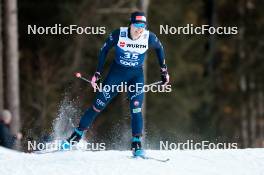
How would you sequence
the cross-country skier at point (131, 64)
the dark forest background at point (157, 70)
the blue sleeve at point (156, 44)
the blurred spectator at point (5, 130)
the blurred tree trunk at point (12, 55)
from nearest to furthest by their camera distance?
the cross-country skier at point (131, 64) < the blue sleeve at point (156, 44) < the blurred spectator at point (5, 130) < the blurred tree trunk at point (12, 55) < the dark forest background at point (157, 70)

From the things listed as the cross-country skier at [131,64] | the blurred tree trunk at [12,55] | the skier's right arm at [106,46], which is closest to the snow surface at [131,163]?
the cross-country skier at [131,64]

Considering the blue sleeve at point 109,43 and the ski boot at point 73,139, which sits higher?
the blue sleeve at point 109,43

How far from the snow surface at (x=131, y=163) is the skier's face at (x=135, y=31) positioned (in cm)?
163

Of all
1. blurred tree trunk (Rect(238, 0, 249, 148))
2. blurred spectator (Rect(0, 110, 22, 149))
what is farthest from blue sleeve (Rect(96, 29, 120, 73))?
blurred tree trunk (Rect(238, 0, 249, 148))

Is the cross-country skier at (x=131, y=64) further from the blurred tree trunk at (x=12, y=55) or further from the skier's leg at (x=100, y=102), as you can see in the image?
the blurred tree trunk at (x=12, y=55)

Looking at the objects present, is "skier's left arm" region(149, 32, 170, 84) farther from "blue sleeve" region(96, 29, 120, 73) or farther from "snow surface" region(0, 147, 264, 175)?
"snow surface" region(0, 147, 264, 175)

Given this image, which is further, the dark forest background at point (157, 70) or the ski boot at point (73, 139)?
the dark forest background at point (157, 70)

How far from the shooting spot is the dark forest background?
19.5 metres

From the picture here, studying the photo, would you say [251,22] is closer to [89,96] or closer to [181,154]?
[89,96]

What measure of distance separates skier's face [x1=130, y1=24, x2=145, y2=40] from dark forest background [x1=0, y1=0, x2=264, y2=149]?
3.43 meters

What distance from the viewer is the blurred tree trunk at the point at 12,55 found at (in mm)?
16312

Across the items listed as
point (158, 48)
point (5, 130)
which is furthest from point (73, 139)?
point (5, 130)

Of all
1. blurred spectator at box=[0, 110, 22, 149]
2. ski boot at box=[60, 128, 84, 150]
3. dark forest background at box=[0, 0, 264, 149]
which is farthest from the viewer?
dark forest background at box=[0, 0, 264, 149]

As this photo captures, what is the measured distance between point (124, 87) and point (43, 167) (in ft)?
5.72
